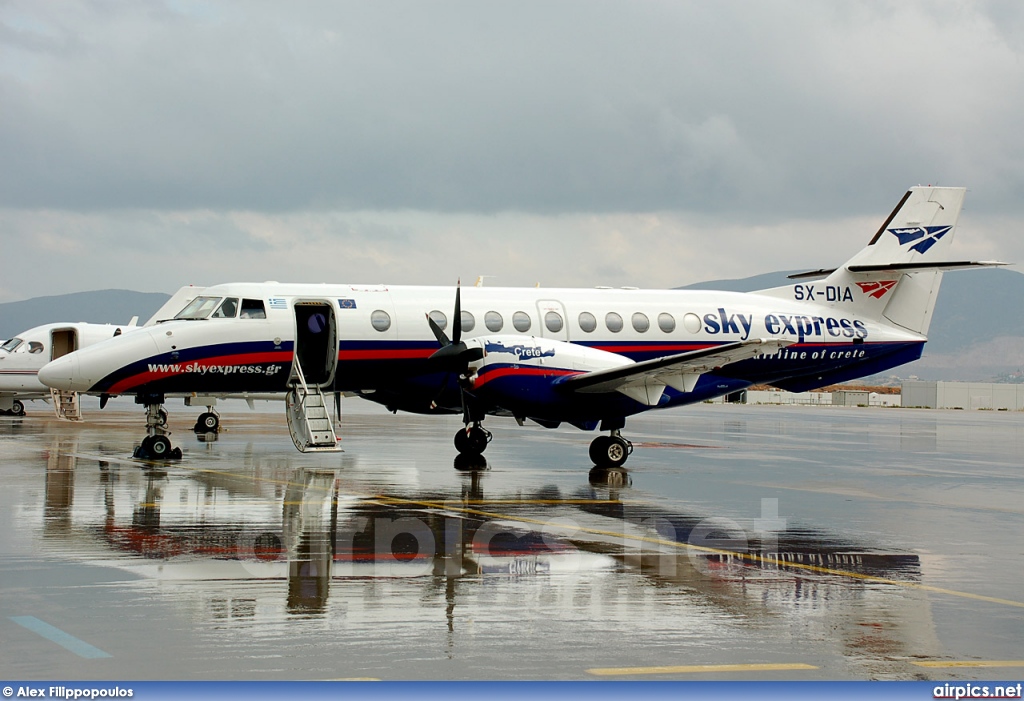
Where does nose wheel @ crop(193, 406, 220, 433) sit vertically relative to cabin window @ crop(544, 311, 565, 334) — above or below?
below

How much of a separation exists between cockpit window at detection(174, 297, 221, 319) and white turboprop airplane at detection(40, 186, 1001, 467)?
0.10 ft

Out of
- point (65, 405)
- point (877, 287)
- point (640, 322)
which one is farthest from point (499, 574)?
point (65, 405)

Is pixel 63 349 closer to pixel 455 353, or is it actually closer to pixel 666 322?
pixel 455 353

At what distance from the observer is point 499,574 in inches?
372

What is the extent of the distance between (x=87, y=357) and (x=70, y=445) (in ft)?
16.2

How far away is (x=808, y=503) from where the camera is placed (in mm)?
15453

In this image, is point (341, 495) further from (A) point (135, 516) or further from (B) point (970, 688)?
(B) point (970, 688)

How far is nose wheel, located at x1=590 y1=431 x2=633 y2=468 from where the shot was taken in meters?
20.7

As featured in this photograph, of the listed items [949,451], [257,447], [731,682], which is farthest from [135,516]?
[949,451]

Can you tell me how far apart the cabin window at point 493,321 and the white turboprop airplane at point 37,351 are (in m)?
15.7

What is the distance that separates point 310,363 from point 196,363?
8.07 feet

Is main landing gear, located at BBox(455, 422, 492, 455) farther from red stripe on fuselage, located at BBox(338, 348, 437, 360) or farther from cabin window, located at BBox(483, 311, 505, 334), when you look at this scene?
cabin window, located at BBox(483, 311, 505, 334)

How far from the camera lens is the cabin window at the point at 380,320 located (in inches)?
877
